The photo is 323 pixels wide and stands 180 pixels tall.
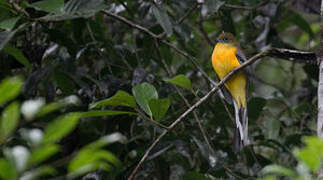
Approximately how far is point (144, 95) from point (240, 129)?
1053 millimetres

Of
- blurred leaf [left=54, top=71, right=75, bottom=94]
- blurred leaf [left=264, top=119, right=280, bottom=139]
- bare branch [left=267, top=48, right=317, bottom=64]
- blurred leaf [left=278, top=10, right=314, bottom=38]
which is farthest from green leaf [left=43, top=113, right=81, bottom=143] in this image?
blurred leaf [left=278, top=10, right=314, bottom=38]

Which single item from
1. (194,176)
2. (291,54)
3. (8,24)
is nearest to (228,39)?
(291,54)

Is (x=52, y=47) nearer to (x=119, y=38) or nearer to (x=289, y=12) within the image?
(x=119, y=38)

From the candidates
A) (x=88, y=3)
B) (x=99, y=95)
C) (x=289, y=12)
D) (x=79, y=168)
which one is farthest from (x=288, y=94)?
(x=79, y=168)

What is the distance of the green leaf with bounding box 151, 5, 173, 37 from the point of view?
108 inches

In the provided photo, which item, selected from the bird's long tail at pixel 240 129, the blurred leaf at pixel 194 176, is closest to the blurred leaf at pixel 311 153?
the blurred leaf at pixel 194 176

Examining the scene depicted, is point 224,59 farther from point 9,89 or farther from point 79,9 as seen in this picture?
point 9,89

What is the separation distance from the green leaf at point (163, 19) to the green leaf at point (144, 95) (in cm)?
50

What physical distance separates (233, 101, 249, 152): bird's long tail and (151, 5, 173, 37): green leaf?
33.9 inches

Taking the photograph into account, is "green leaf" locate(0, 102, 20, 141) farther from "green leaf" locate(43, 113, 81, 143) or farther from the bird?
the bird

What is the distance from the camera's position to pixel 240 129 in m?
3.12

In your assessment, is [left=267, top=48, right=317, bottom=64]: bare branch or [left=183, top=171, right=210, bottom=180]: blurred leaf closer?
[left=267, top=48, right=317, bottom=64]: bare branch

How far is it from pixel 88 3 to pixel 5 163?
5.62 feet

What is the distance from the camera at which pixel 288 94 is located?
14.4 feet
